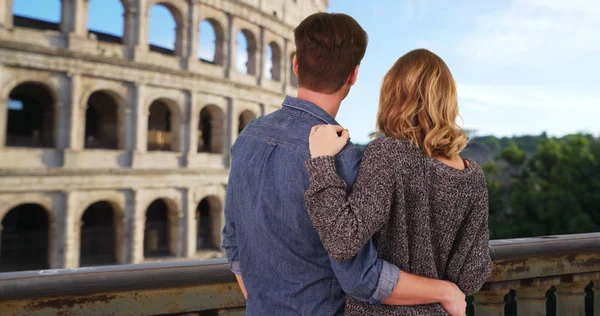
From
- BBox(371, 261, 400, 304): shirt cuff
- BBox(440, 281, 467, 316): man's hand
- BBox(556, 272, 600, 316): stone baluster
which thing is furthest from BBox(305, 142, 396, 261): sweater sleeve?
BBox(556, 272, 600, 316): stone baluster

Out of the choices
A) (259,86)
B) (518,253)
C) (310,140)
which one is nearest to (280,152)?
(310,140)

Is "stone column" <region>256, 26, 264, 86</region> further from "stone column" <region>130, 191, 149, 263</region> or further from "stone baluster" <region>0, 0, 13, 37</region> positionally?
"stone baluster" <region>0, 0, 13, 37</region>

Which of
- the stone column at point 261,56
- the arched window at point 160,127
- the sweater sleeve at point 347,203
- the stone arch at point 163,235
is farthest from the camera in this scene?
the stone column at point 261,56

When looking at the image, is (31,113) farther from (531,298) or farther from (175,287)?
(531,298)

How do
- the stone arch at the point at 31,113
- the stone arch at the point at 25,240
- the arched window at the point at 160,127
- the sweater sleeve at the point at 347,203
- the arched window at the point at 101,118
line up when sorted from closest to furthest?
1. the sweater sleeve at the point at 347,203
2. the stone arch at the point at 25,240
3. the stone arch at the point at 31,113
4. the arched window at the point at 101,118
5. the arched window at the point at 160,127

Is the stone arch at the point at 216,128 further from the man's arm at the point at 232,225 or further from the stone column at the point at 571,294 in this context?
the man's arm at the point at 232,225

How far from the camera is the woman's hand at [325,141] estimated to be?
56.7 inches

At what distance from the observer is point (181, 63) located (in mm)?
20375

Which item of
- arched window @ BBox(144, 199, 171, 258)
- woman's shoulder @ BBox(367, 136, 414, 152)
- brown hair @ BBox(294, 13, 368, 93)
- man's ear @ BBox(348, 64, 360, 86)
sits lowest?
arched window @ BBox(144, 199, 171, 258)

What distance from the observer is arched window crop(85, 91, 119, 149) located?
19844mm

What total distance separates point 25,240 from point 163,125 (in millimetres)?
7448

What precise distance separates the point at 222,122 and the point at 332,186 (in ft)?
69.7

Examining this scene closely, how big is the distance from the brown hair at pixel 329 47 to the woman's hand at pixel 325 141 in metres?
0.16

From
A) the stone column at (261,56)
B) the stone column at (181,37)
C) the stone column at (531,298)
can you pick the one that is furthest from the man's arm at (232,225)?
the stone column at (261,56)
